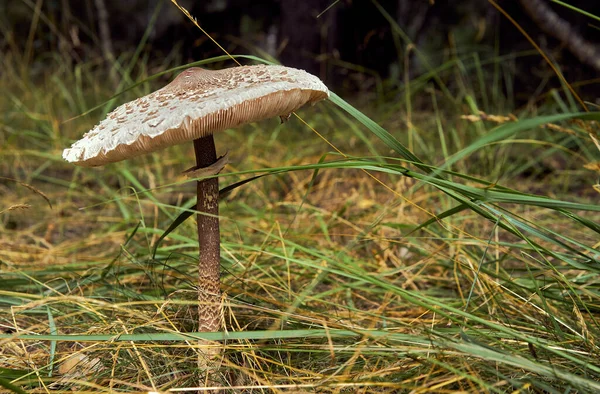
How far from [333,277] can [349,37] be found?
4.24m

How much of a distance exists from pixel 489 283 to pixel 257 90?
2.93 ft

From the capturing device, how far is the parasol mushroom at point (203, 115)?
1.00 metres

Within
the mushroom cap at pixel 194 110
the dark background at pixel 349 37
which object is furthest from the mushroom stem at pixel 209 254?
the dark background at pixel 349 37

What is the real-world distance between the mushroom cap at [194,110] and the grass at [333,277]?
0.13 metres

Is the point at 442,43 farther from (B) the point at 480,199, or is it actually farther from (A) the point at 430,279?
(B) the point at 480,199

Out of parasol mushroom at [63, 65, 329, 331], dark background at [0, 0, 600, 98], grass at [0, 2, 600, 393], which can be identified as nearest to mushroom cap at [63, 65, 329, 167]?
parasol mushroom at [63, 65, 329, 331]

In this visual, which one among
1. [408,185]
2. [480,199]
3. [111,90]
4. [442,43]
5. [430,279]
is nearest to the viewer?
[480,199]

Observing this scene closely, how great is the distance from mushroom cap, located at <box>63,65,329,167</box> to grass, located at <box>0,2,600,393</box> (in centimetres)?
13

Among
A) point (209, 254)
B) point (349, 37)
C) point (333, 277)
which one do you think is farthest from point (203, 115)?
point (349, 37)

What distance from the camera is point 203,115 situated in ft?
3.24

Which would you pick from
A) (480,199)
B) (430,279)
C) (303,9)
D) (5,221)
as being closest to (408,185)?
(430,279)

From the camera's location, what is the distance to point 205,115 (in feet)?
3.24

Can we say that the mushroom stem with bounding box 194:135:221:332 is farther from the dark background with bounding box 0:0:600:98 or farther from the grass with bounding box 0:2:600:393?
the dark background with bounding box 0:0:600:98

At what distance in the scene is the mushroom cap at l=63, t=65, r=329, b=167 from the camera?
1000mm
